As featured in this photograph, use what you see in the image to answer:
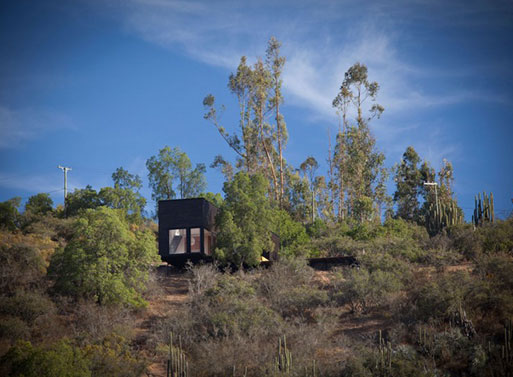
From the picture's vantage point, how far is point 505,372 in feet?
84.8

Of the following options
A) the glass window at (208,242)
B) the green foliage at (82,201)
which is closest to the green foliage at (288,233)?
the glass window at (208,242)

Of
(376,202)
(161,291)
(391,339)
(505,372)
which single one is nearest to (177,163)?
(376,202)

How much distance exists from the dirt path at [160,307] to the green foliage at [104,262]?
1.06 metres

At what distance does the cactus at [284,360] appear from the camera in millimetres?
27125

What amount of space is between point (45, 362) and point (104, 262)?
10.2 meters

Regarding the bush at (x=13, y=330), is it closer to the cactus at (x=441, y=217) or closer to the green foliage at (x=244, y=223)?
the green foliage at (x=244, y=223)

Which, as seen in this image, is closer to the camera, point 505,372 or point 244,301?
point 505,372

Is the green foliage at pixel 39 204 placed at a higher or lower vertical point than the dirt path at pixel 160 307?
higher

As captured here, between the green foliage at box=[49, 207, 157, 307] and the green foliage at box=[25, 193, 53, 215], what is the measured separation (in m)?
23.9

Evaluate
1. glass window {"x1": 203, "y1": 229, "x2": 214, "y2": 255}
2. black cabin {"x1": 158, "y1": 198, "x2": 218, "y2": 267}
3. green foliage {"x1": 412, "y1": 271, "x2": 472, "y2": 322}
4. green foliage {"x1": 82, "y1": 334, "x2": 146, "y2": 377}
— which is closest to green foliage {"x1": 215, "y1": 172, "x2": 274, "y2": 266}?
glass window {"x1": 203, "y1": 229, "x2": 214, "y2": 255}

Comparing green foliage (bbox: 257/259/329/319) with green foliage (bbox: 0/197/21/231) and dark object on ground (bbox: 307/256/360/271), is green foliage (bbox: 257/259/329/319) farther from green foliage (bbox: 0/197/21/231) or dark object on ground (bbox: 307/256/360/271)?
green foliage (bbox: 0/197/21/231)

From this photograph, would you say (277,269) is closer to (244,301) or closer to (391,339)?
(244,301)

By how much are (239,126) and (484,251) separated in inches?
1183

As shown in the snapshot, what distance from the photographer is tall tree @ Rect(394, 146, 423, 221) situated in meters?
64.4
